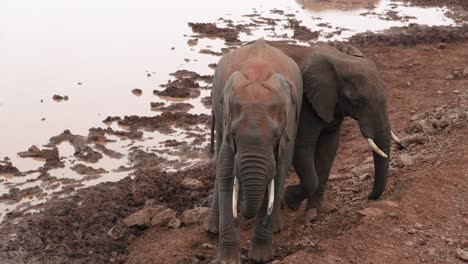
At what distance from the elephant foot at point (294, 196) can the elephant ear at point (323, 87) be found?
3.12 feet

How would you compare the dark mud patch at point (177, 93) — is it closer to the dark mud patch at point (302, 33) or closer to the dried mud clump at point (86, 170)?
the dried mud clump at point (86, 170)

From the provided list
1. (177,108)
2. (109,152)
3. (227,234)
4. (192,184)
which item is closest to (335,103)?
(227,234)

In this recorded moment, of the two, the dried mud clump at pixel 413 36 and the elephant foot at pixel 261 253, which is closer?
the elephant foot at pixel 261 253

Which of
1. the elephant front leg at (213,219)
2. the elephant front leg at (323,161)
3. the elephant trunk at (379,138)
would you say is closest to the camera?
the elephant trunk at (379,138)

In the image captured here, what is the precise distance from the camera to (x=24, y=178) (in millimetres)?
9836

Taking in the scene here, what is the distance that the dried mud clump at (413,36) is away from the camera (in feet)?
62.5

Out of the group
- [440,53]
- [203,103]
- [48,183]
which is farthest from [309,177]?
[440,53]

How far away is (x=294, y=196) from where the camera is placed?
7582 millimetres

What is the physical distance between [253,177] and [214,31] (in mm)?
15797

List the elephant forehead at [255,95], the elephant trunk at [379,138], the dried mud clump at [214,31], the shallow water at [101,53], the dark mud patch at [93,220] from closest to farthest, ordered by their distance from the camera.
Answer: the elephant forehead at [255,95]
the elephant trunk at [379,138]
the dark mud patch at [93,220]
the shallow water at [101,53]
the dried mud clump at [214,31]

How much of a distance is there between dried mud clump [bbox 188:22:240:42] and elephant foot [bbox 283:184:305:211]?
12.2 m

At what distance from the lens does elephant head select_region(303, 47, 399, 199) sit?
22.2 ft

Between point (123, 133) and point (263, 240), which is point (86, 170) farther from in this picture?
point (263, 240)

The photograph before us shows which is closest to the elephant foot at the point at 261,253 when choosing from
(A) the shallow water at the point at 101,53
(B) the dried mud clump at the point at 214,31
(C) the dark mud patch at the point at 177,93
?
(A) the shallow water at the point at 101,53
